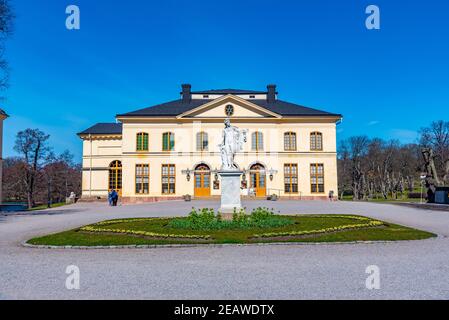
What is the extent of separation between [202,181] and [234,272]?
3211cm

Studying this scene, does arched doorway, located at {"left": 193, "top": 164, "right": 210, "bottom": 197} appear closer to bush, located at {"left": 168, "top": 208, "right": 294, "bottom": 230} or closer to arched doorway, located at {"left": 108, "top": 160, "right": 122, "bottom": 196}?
arched doorway, located at {"left": 108, "top": 160, "right": 122, "bottom": 196}

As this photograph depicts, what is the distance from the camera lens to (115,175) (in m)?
42.1

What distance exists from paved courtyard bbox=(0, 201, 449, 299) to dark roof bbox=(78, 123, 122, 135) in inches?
1354

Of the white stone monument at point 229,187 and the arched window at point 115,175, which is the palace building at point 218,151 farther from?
the white stone monument at point 229,187

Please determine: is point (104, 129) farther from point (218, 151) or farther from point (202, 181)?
point (218, 151)

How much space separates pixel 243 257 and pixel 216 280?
2134 mm

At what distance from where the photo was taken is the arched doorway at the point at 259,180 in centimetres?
3859

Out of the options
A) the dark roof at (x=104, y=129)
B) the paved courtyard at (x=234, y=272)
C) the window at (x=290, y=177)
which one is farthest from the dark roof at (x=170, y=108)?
the paved courtyard at (x=234, y=272)

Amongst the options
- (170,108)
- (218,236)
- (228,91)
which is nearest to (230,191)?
(218,236)

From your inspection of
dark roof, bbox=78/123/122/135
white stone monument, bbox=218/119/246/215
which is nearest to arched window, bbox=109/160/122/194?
dark roof, bbox=78/123/122/135

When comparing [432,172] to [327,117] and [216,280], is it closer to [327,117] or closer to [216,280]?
[327,117]

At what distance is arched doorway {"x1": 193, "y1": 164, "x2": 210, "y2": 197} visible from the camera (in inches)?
1513

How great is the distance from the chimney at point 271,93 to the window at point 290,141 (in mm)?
6457

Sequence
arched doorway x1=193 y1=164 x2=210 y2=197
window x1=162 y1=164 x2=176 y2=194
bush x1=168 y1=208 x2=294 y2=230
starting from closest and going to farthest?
bush x1=168 y1=208 x2=294 y2=230 < arched doorway x1=193 y1=164 x2=210 y2=197 < window x1=162 y1=164 x2=176 y2=194
